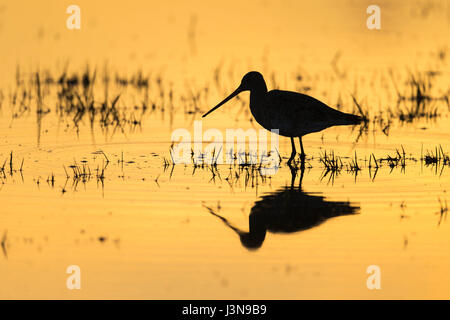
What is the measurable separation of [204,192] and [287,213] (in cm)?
110

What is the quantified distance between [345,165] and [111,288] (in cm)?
478

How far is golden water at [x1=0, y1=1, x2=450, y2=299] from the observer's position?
6621 millimetres

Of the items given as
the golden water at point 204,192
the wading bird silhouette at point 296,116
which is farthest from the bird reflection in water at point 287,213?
the wading bird silhouette at point 296,116

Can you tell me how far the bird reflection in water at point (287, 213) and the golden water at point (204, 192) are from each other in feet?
0.32

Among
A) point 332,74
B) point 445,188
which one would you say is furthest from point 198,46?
point 445,188

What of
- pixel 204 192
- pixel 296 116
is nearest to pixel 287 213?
pixel 204 192

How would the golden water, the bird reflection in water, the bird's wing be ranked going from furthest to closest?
the bird's wing
the bird reflection in water
the golden water

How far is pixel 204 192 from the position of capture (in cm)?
919

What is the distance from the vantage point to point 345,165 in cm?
1061

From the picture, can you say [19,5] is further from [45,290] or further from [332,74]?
[45,290]

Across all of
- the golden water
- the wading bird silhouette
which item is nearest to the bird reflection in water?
Answer: the golden water

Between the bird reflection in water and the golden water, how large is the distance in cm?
10

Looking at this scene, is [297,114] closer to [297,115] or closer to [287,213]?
[297,115]

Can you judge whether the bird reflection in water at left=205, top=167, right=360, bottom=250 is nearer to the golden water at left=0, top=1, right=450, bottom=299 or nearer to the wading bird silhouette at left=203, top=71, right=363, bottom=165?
the golden water at left=0, top=1, right=450, bottom=299
